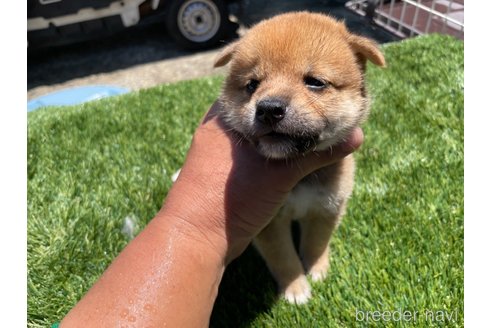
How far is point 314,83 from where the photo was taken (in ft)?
6.48

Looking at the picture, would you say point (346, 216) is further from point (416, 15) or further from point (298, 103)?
point (416, 15)

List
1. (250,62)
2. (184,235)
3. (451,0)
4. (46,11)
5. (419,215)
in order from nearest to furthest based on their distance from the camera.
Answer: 1. (184,235)
2. (250,62)
3. (419,215)
4. (451,0)
5. (46,11)

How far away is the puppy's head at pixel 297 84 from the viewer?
185 centimetres

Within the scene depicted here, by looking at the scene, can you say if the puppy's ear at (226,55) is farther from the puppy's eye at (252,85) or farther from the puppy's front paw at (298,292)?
the puppy's front paw at (298,292)

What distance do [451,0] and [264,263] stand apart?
5242 mm

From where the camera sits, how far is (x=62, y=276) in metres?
2.49

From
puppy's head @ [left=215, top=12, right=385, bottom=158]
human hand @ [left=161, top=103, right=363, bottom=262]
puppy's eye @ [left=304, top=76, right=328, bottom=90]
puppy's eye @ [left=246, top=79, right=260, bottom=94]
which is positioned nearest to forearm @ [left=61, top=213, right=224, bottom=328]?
human hand @ [left=161, top=103, right=363, bottom=262]

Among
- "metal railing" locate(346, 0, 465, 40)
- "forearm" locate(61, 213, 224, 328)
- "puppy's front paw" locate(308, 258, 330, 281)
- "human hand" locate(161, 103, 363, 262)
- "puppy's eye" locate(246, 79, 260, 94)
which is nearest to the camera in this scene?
"forearm" locate(61, 213, 224, 328)

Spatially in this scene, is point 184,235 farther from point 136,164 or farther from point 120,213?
point 136,164

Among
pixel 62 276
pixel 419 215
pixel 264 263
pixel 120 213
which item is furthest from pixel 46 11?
pixel 419 215

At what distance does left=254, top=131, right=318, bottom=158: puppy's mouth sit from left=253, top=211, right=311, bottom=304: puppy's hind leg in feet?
1.73

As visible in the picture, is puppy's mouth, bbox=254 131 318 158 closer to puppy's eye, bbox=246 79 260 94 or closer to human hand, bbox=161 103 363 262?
human hand, bbox=161 103 363 262

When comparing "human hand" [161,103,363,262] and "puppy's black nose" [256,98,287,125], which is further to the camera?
"human hand" [161,103,363,262]

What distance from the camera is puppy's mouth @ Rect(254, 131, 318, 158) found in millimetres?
1867
